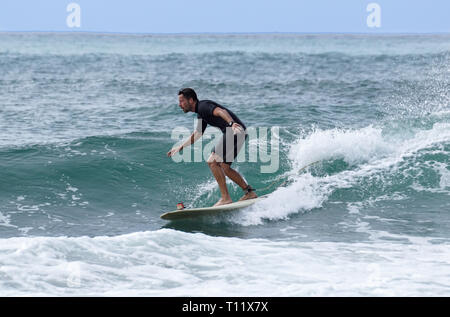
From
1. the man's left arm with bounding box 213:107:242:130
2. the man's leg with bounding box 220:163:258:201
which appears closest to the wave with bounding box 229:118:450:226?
the man's leg with bounding box 220:163:258:201

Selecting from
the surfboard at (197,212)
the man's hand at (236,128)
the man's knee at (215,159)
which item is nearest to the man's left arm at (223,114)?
the man's hand at (236,128)

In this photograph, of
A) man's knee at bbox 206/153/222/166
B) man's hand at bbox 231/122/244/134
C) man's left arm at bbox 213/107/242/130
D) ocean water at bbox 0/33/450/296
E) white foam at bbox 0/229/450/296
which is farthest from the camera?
man's knee at bbox 206/153/222/166

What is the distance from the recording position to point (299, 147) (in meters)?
12.7

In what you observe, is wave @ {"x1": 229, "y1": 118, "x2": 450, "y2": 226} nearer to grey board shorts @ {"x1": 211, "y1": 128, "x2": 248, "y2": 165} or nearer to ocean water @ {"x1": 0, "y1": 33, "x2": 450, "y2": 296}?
ocean water @ {"x1": 0, "y1": 33, "x2": 450, "y2": 296}

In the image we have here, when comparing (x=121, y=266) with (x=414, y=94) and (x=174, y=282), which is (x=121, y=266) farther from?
(x=414, y=94)

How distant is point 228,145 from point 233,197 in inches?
76.3

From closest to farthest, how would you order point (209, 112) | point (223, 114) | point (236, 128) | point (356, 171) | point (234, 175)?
point (236, 128)
point (223, 114)
point (209, 112)
point (234, 175)
point (356, 171)

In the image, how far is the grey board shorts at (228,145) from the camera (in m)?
8.62

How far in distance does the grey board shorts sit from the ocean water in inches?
34.3

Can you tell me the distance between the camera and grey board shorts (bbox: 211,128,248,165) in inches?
339

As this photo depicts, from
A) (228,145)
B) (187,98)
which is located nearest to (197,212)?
(228,145)

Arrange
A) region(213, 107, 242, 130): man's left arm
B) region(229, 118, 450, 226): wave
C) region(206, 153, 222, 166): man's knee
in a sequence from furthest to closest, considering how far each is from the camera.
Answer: region(229, 118, 450, 226): wave
region(206, 153, 222, 166): man's knee
region(213, 107, 242, 130): man's left arm

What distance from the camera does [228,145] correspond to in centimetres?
866

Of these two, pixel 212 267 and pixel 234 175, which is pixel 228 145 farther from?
pixel 212 267
